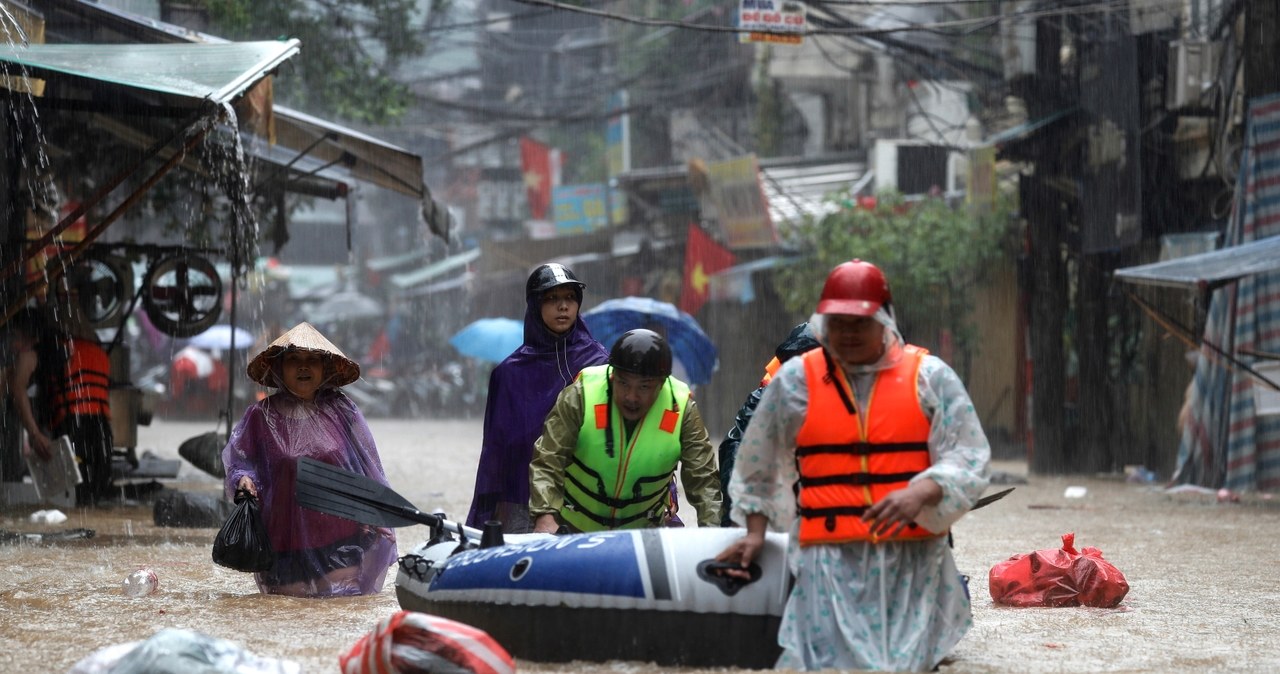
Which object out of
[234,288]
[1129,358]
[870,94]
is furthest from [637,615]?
[870,94]

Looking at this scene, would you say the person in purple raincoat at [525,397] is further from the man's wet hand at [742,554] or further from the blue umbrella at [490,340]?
the blue umbrella at [490,340]

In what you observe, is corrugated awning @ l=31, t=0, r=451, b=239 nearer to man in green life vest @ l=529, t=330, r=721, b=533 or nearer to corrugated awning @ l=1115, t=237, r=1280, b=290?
corrugated awning @ l=1115, t=237, r=1280, b=290

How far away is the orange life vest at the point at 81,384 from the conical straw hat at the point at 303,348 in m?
4.85

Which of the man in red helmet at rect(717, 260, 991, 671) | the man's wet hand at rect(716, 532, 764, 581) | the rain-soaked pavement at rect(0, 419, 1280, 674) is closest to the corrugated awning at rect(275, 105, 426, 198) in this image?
the rain-soaked pavement at rect(0, 419, 1280, 674)

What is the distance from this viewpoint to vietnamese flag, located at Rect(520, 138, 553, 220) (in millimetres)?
39688

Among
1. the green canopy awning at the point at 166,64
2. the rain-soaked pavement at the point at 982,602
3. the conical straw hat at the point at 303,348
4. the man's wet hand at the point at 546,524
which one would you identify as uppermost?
the green canopy awning at the point at 166,64

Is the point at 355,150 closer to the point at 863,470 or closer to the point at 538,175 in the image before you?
the point at 863,470

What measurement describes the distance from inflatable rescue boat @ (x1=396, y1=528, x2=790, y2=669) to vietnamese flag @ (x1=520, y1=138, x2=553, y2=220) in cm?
3456

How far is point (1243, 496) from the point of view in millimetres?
14516

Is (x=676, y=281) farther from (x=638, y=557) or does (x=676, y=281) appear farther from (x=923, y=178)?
(x=638, y=557)

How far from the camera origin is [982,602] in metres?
7.36

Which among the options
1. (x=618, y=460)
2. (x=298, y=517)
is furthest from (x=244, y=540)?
(x=618, y=460)

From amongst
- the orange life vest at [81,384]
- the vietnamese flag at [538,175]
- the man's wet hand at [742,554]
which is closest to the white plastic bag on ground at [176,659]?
the man's wet hand at [742,554]

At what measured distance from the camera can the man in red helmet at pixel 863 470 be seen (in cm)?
467
